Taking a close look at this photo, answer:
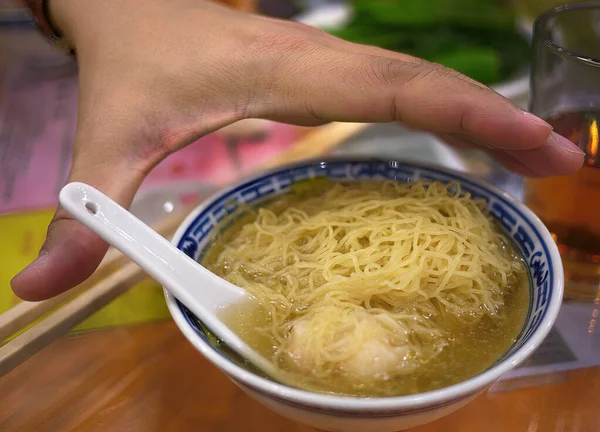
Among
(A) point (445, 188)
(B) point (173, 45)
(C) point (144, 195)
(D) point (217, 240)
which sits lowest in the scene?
(C) point (144, 195)

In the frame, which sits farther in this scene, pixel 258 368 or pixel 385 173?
pixel 385 173

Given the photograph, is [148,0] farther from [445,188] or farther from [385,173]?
[445,188]

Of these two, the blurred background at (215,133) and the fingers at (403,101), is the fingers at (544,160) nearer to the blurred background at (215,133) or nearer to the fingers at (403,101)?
the fingers at (403,101)

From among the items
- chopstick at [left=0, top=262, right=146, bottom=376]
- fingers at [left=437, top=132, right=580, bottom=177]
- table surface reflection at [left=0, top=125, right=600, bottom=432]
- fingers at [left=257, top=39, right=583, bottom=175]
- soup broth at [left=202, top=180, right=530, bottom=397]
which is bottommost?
table surface reflection at [left=0, top=125, right=600, bottom=432]

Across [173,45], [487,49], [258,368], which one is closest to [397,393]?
[258,368]

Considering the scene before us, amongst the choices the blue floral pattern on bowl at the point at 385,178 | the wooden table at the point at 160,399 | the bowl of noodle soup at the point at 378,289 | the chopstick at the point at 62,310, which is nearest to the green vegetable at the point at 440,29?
the blue floral pattern on bowl at the point at 385,178

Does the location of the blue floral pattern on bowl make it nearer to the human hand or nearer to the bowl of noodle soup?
the bowl of noodle soup

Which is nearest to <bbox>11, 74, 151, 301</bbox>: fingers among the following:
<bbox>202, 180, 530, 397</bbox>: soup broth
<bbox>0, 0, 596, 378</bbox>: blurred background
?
<bbox>202, 180, 530, 397</bbox>: soup broth
